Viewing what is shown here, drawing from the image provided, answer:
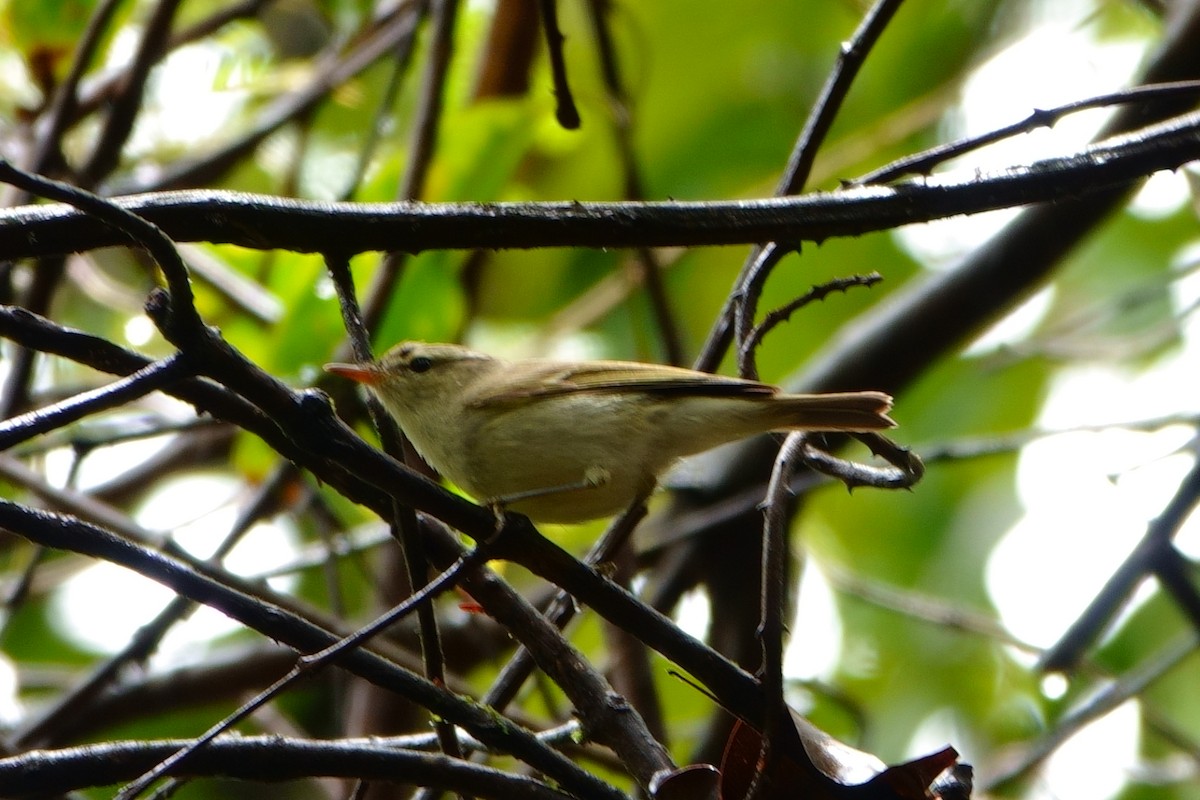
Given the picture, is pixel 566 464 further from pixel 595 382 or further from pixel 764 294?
pixel 764 294

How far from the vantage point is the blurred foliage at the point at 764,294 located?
5137mm

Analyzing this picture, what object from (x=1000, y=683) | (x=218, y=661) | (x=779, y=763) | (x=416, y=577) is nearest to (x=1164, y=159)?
(x=779, y=763)

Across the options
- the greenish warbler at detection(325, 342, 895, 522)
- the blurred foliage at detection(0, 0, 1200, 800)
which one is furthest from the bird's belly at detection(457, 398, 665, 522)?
the blurred foliage at detection(0, 0, 1200, 800)

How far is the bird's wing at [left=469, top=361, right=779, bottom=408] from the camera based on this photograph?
266cm

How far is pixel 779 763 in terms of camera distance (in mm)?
1518

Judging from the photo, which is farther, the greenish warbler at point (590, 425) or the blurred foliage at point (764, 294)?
the blurred foliage at point (764, 294)

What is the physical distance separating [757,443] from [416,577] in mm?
2847

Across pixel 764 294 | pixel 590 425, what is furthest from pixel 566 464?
pixel 764 294

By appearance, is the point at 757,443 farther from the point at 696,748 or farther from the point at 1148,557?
the point at 1148,557

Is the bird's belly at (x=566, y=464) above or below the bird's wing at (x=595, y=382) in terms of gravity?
below

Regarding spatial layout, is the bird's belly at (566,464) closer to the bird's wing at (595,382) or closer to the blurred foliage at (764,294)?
the bird's wing at (595,382)

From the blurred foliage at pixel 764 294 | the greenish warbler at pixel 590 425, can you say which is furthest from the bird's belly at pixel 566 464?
the blurred foliage at pixel 764 294

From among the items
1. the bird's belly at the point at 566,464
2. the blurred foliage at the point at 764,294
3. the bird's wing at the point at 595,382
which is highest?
the blurred foliage at the point at 764,294

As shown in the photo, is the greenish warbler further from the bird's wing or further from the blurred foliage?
the blurred foliage
